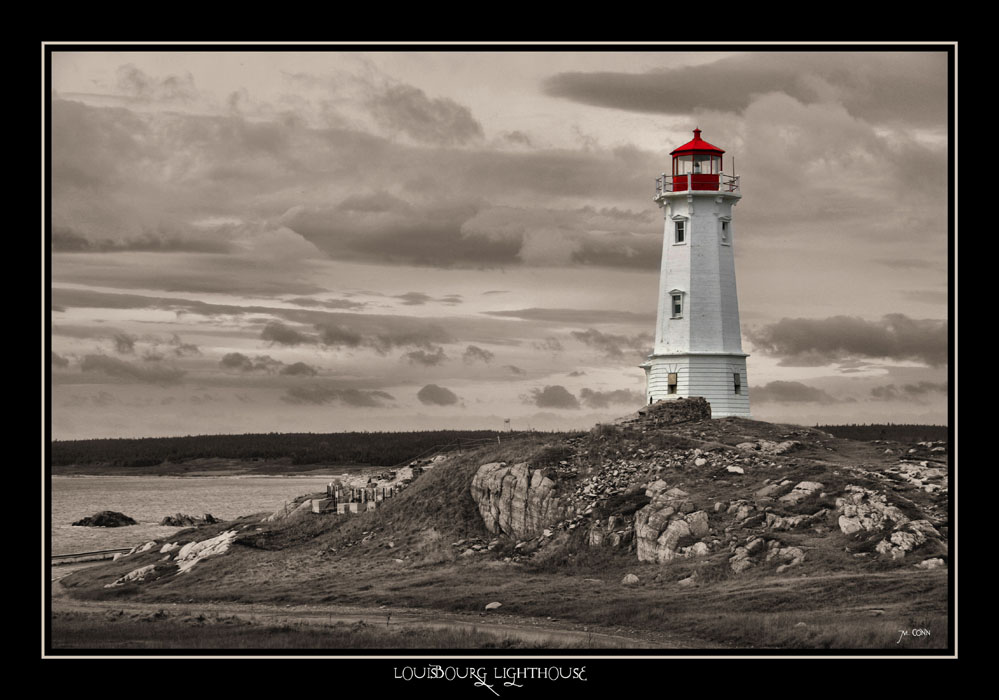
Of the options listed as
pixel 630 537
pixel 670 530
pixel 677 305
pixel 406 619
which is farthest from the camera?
pixel 677 305

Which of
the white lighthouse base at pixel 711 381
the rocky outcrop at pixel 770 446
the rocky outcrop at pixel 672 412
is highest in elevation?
the white lighthouse base at pixel 711 381

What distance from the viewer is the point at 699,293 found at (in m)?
52.6

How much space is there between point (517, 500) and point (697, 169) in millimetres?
15969

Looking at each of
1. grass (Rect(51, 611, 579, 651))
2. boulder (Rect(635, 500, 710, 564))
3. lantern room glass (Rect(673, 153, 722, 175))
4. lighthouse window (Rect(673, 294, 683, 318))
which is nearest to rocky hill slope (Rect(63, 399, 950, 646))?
boulder (Rect(635, 500, 710, 564))

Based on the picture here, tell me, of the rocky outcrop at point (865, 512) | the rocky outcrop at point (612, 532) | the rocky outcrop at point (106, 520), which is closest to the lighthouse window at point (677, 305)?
the rocky outcrop at point (612, 532)

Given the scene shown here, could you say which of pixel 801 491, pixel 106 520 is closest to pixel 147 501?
pixel 106 520

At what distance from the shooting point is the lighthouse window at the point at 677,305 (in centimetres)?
5288

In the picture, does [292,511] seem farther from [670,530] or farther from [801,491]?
[801,491]

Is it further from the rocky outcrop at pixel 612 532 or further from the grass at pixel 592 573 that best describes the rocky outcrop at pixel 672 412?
the rocky outcrop at pixel 612 532

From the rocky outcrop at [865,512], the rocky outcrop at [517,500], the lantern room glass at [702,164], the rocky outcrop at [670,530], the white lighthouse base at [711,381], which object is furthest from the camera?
the lantern room glass at [702,164]

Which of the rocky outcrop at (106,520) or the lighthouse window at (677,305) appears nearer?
the lighthouse window at (677,305)

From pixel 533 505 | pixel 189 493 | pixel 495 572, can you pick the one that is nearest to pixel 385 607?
pixel 495 572

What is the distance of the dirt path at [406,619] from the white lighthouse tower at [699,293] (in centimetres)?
1692
